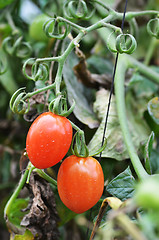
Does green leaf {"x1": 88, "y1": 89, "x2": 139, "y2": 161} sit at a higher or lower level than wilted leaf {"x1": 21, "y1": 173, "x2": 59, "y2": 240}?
higher

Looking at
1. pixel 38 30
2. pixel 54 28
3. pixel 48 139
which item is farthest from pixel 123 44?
pixel 38 30

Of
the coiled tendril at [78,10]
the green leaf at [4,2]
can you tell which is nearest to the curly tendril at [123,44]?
the coiled tendril at [78,10]

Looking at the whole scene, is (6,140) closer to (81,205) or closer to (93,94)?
(93,94)

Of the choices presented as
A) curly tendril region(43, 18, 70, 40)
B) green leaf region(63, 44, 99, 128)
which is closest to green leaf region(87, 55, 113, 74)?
green leaf region(63, 44, 99, 128)

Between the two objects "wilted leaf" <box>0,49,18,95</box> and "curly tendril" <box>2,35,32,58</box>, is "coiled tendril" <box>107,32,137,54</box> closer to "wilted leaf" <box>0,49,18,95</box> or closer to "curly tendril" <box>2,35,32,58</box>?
"curly tendril" <box>2,35,32,58</box>

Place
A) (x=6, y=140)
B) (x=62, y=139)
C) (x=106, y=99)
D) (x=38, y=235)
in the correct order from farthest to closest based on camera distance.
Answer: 1. (x=6, y=140)
2. (x=106, y=99)
3. (x=38, y=235)
4. (x=62, y=139)

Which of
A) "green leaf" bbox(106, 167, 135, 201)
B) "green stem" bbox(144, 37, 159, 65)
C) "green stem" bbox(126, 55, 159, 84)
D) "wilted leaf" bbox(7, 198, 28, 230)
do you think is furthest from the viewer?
"green stem" bbox(144, 37, 159, 65)

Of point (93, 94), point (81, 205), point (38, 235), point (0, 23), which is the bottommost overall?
point (38, 235)

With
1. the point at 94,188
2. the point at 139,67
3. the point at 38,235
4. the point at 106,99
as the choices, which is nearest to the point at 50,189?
the point at 38,235
